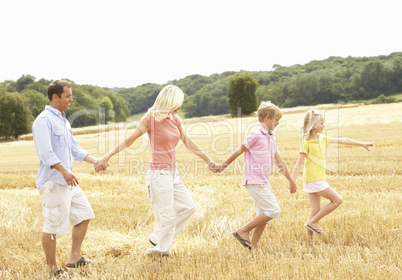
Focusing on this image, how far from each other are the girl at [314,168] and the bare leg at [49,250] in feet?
10.7

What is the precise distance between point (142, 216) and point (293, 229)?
273 centimetres

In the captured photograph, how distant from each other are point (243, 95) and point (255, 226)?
63.7 meters

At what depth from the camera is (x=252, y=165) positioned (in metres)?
5.01

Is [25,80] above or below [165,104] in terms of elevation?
above

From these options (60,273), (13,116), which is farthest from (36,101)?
(60,273)

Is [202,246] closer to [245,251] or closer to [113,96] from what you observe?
[245,251]

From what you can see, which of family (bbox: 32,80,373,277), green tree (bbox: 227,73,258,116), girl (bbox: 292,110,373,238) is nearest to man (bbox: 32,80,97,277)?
family (bbox: 32,80,373,277)

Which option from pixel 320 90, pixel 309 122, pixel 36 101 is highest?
pixel 320 90

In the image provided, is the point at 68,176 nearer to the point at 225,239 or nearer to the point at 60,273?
the point at 60,273

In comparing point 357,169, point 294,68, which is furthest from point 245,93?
point 294,68

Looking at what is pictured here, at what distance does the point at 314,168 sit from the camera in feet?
17.8

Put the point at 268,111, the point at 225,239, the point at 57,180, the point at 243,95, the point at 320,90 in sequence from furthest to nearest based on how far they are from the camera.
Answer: the point at 320,90 < the point at 243,95 < the point at 225,239 < the point at 268,111 < the point at 57,180

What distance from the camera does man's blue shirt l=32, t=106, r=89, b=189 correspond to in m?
4.33

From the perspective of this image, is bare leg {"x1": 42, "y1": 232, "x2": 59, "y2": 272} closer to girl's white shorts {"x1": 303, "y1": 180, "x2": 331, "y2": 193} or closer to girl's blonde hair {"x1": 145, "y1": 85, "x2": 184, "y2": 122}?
girl's blonde hair {"x1": 145, "y1": 85, "x2": 184, "y2": 122}
